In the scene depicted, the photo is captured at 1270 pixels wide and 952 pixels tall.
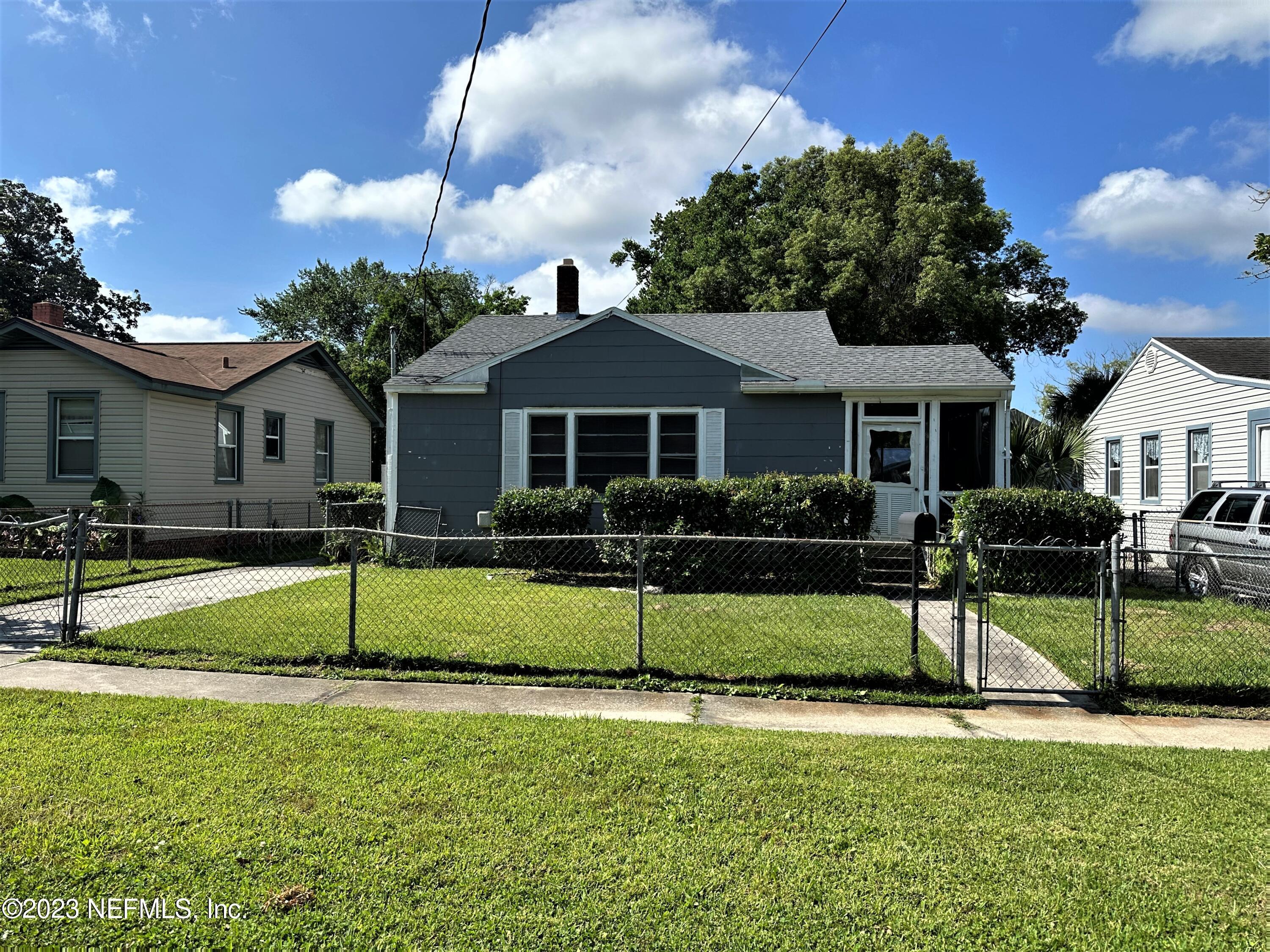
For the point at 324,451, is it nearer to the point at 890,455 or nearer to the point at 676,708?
the point at 890,455

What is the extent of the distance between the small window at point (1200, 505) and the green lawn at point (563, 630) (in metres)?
5.61

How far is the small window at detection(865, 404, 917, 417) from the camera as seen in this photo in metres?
13.3

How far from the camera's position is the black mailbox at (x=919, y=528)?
5922 millimetres

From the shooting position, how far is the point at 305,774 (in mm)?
4059

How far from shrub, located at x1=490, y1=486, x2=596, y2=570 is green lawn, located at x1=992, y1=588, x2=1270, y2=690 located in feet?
19.3

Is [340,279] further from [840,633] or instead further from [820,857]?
[820,857]

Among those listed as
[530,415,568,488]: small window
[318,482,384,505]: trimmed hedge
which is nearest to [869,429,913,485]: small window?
[530,415,568,488]: small window

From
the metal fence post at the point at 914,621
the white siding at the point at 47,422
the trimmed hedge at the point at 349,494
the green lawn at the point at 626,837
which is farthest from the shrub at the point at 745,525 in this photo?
the white siding at the point at 47,422

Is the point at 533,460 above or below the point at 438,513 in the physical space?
above

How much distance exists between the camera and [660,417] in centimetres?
1325

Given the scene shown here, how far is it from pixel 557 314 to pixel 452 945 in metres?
15.1

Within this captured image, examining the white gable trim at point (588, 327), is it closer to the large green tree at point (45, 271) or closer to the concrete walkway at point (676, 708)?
the concrete walkway at point (676, 708)

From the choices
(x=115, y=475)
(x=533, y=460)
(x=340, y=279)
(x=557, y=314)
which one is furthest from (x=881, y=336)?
(x=340, y=279)

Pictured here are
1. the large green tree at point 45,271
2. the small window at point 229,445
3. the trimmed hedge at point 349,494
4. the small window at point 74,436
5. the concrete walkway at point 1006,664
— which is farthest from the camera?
the large green tree at point 45,271
